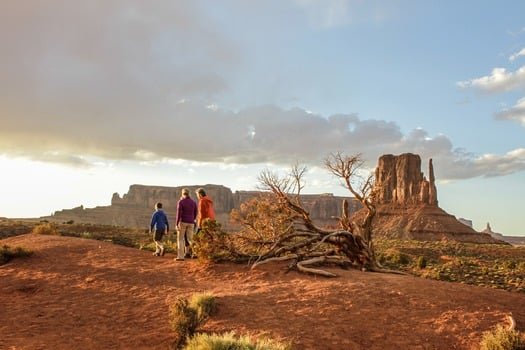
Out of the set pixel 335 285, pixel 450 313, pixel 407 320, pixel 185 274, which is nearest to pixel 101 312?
pixel 185 274

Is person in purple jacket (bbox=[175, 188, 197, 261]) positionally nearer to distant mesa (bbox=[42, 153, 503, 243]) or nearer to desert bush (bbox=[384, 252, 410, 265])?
desert bush (bbox=[384, 252, 410, 265])

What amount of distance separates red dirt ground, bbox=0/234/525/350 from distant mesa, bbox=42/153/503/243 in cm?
3451

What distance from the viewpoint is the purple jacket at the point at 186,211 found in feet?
→ 42.7

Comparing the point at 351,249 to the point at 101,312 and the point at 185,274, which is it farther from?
the point at 101,312

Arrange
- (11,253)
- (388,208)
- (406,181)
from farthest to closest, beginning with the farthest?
(406,181) → (388,208) → (11,253)

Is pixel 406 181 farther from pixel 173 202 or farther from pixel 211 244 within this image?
pixel 211 244

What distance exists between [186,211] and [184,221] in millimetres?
323

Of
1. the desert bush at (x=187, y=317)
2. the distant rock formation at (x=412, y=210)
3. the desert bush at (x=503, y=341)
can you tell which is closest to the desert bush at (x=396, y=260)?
the desert bush at (x=503, y=341)

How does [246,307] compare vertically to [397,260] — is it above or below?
above

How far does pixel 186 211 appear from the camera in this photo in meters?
13.1

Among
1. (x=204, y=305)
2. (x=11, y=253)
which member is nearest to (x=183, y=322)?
(x=204, y=305)

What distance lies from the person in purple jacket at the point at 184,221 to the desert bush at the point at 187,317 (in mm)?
5384

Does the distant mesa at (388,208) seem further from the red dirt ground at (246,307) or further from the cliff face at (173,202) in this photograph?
the red dirt ground at (246,307)

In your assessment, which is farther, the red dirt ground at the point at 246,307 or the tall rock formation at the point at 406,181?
the tall rock formation at the point at 406,181
